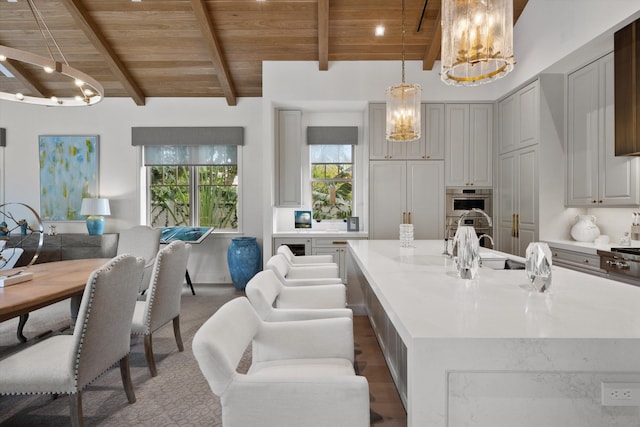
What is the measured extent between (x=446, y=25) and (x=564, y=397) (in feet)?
6.20

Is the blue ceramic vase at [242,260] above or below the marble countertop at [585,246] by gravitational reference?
below

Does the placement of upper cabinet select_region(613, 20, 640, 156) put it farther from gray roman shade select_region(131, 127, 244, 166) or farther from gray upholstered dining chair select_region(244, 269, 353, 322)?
gray roman shade select_region(131, 127, 244, 166)

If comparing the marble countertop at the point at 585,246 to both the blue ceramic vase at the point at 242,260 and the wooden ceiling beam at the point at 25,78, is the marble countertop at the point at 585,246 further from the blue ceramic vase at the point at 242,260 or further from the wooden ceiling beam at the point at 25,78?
the wooden ceiling beam at the point at 25,78

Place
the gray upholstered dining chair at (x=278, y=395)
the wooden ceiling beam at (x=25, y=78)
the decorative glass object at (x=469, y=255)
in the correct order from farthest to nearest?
the wooden ceiling beam at (x=25, y=78) < the decorative glass object at (x=469, y=255) < the gray upholstered dining chair at (x=278, y=395)

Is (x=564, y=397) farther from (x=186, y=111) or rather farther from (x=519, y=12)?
(x=186, y=111)

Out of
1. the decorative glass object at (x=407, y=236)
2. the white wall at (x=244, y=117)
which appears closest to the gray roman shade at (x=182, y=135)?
the white wall at (x=244, y=117)

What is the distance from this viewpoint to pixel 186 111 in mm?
5699

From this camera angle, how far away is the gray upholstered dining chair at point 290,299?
5.66 ft

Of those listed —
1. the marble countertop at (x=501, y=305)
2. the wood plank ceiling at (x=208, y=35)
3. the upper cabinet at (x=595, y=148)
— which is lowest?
the marble countertop at (x=501, y=305)

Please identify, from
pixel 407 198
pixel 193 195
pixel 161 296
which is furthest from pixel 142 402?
pixel 193 195

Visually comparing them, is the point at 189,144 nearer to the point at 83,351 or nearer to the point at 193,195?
the point at 193,195

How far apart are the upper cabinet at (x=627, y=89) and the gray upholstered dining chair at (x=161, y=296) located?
12.2 feet

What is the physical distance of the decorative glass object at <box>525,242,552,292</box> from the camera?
4.68 ft

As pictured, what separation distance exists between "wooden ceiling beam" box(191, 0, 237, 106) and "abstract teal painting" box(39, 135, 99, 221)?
230 cm
